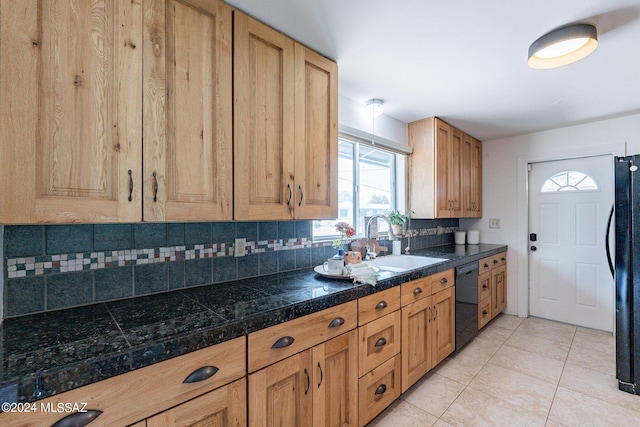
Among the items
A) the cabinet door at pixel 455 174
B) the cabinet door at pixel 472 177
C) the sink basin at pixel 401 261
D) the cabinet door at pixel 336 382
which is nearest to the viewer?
the cabinet door at pixel 336 382

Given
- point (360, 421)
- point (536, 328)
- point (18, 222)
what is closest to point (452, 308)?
point (360, 421)

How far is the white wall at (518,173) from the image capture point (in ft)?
10.1

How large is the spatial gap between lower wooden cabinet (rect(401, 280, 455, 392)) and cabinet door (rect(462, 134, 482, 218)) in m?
1.57

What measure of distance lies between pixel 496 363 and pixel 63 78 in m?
3.34

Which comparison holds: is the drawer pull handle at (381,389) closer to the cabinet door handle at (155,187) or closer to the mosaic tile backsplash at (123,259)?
the mosaic tile backsplash at (123,259)

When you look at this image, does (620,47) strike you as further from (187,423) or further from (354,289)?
(187,423)

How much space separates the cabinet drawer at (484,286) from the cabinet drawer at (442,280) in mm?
651

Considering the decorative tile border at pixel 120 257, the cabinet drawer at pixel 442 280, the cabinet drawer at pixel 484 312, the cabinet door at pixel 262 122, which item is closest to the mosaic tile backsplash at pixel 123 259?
the decorative tile border at pixel 120 257

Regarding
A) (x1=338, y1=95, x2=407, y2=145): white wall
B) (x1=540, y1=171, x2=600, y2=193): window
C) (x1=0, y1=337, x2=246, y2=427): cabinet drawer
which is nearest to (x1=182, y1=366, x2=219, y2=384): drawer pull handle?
(x1=0, y1=337, x2=246, y2=427): cabinet drawer

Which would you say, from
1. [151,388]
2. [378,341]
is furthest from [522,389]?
[151,388]

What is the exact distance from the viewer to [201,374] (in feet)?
3.09

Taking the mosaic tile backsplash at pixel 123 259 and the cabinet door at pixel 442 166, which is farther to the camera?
the cabinet door at pixel 442 166

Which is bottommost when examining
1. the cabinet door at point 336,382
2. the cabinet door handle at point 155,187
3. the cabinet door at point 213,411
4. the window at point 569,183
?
the cabinet door at point 336,382

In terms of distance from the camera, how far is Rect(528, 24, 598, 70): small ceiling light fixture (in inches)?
58.7
